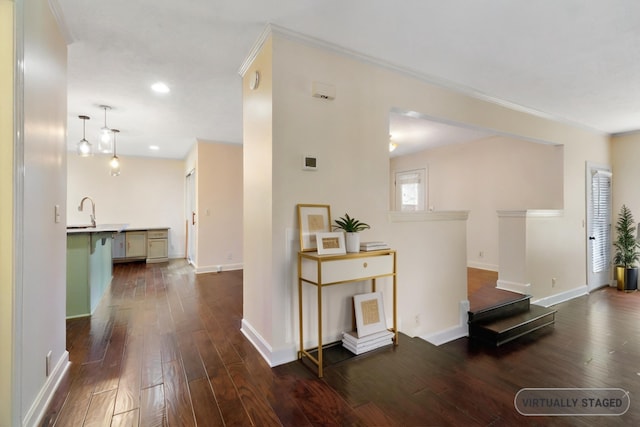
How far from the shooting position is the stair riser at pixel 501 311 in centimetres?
339

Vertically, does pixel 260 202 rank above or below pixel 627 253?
above

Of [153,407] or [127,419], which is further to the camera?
[153,407]

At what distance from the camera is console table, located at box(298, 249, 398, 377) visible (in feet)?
7.09

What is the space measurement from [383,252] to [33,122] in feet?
7.87

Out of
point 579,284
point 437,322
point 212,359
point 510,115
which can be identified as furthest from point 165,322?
point 579,284

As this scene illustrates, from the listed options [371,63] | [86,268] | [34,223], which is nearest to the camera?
[34,223]

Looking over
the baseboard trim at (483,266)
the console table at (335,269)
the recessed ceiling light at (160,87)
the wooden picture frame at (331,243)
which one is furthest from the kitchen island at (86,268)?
the baseboard trim at (483,266)

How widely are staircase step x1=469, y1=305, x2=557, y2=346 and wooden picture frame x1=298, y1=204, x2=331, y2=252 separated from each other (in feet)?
7.09

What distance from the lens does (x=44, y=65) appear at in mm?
1845

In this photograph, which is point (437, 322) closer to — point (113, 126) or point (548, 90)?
point (548, 90)

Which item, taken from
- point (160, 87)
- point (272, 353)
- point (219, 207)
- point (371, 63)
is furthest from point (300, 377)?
point (219, 207)

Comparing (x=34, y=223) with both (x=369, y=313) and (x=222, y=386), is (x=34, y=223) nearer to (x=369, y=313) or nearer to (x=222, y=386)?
(x=222, y=386)

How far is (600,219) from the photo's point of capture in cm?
521

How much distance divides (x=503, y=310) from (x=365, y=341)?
7.02ft
